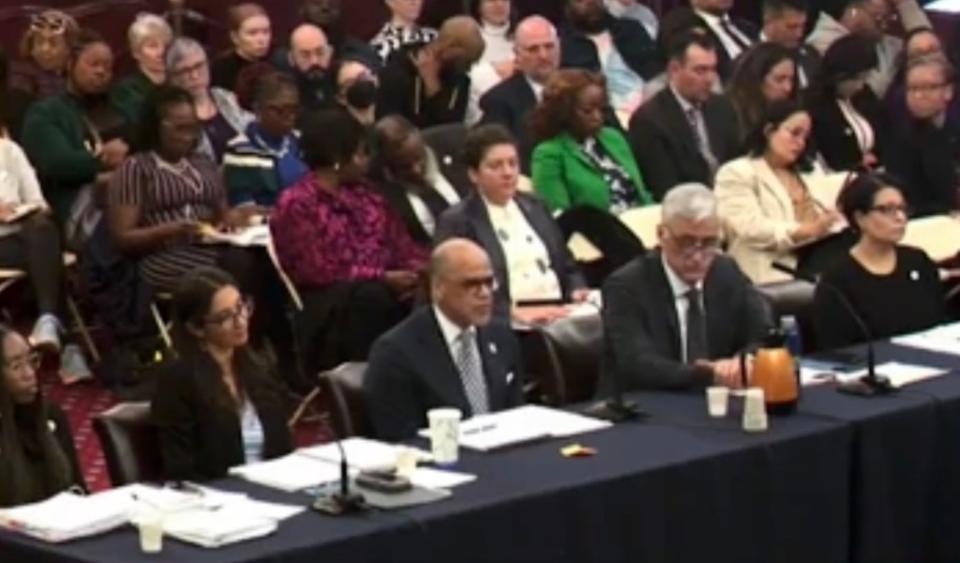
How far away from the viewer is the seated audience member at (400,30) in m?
12.0

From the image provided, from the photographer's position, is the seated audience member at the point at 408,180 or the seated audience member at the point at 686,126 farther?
the seated audience member at the point at 686,126

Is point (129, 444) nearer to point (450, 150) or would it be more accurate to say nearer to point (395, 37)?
point (450, 150)

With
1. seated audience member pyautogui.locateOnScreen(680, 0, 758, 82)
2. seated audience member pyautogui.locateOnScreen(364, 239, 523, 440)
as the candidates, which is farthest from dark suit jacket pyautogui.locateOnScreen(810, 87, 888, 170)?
seated audience member pyautogui.locateOnScreen(364, 239, 523, 440)

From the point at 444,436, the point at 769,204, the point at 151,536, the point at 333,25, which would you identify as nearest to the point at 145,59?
the point at 333,25

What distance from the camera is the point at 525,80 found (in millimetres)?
11227

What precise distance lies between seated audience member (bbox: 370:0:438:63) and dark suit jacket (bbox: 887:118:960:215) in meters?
2.36

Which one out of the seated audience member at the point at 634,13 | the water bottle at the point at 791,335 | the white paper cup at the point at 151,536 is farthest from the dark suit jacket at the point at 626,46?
the white paper cup at the point at 151,536

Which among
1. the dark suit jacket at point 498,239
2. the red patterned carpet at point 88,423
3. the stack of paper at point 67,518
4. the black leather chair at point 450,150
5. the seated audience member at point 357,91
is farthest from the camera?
the seated audience member at point 357,91

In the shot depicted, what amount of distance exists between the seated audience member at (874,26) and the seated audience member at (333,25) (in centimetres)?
236

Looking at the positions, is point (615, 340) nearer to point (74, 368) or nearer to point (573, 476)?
point (573, 476)

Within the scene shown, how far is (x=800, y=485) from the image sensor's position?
6703 mm

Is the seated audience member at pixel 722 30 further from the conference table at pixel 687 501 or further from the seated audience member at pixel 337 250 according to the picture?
the conference table at pixel 687 501

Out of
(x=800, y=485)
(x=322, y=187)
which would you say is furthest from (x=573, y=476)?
(x=322, y=187)

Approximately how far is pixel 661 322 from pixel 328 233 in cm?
197
